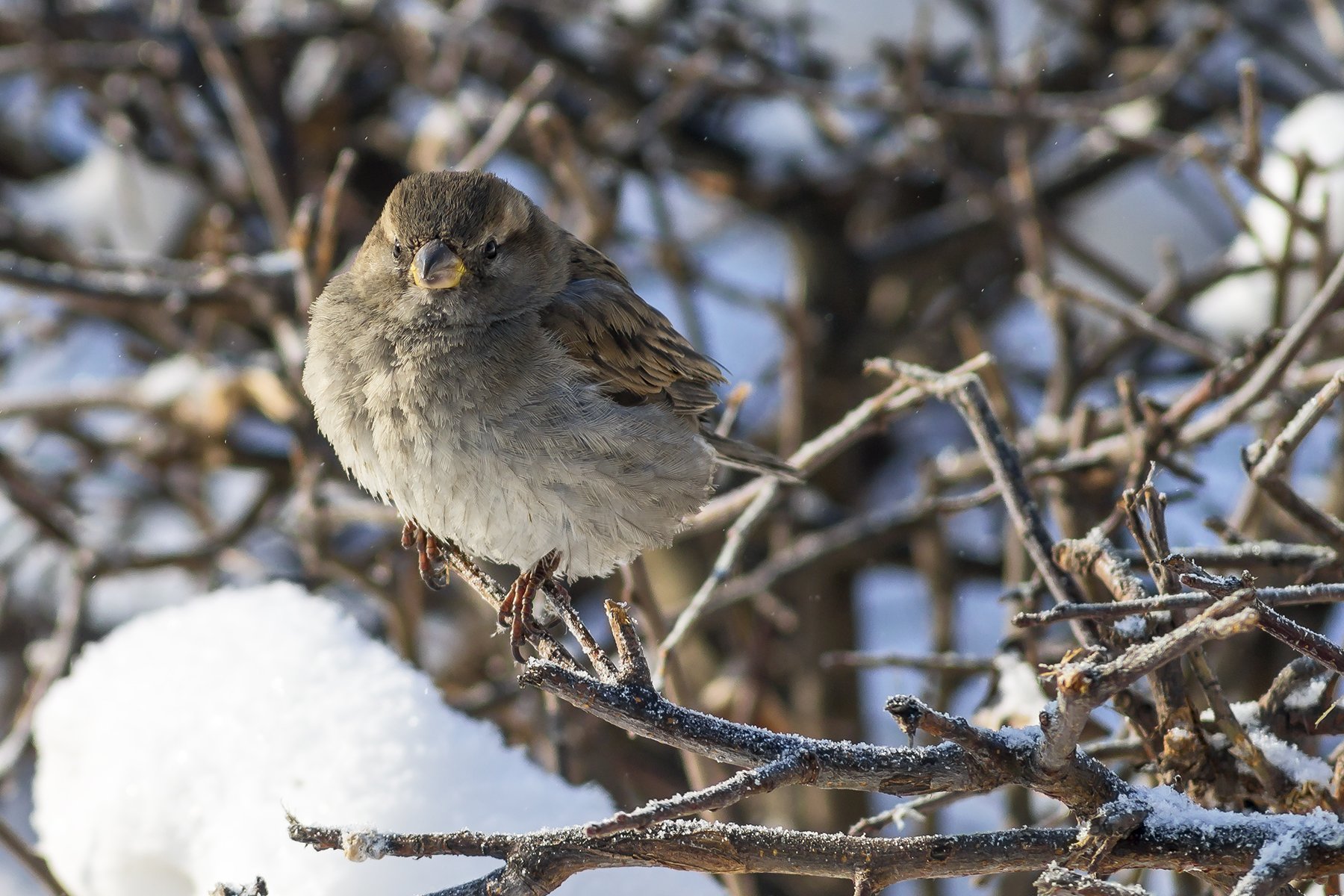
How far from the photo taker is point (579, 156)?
4855 millimetres

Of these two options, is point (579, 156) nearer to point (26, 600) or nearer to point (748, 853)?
point (26, 600)

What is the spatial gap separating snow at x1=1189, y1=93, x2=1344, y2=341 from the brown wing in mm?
1931

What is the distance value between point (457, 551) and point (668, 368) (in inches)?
29.6

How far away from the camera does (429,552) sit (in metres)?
2.85

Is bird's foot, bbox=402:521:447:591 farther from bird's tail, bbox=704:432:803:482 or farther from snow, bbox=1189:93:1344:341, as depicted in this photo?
snow, bbox=1189:93:1344:341

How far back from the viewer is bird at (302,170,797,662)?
107 inches

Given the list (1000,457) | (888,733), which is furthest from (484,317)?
(888,733)

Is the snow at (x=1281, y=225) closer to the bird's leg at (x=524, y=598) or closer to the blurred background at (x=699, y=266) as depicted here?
the blurred background at (x=699, y=266)

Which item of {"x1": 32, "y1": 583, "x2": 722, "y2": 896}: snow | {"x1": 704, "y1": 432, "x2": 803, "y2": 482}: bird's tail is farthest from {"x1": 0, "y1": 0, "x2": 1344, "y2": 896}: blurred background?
{"x1": 32, "y1": 583, "x2": 722, "y2": 896}: snow

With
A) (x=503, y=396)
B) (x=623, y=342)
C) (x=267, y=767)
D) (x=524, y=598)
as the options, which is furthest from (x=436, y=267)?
(x=267, y=767)

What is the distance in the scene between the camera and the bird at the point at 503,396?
272 centimetres

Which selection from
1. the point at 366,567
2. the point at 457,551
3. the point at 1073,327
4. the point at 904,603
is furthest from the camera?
the point at 904,603

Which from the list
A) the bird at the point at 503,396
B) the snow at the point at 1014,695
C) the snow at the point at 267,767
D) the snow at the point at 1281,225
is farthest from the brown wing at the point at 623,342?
the snow at the point at 1281,225

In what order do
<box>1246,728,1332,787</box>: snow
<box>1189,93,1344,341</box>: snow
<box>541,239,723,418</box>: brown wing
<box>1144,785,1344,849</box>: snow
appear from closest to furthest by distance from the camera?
<box>1144,785,1344,849</box>: snow
<box>1246,728,1332,787</box>: snow
<box>541,239,723,418</box>: brown wing
<box>1189,93,1344,341</box>: snow
